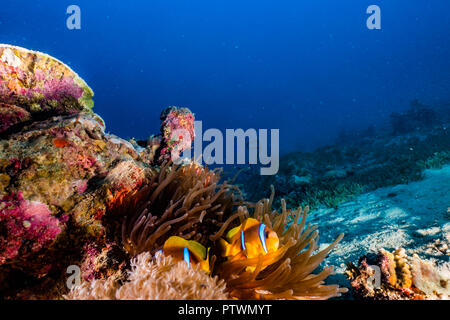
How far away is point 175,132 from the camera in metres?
4.27

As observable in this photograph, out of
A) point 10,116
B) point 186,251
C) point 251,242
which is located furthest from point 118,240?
point 10,116

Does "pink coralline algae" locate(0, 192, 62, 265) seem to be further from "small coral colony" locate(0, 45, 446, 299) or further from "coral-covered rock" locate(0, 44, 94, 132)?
"coral-covered rock" locate(0, 44, 94, 132)

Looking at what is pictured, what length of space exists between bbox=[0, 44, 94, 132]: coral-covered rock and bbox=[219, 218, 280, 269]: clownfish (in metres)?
2.91

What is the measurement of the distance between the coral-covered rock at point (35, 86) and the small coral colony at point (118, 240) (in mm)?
767

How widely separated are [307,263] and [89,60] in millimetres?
165141

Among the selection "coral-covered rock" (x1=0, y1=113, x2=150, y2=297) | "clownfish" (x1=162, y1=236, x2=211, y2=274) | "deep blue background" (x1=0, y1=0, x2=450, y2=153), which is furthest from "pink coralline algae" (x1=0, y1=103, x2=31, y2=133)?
"deep blue background" (x1=0, y1=0, x2=450, y2=153)

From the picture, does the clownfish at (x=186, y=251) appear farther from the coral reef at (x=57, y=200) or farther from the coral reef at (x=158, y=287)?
the coral reef at (x=57, y=200)

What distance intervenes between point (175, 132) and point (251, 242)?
2.90m

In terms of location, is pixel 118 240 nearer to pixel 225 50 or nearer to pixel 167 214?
pixel 167 214

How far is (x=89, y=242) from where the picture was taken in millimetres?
1904

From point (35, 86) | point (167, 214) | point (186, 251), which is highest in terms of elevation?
point (35, 86)

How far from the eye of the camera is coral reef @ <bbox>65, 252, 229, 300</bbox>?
1372 mm

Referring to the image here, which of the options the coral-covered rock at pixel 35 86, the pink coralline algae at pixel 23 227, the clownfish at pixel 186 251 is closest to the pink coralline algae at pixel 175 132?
the coral-covered rock at pixel 35 86

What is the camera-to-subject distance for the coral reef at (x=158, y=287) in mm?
1372
